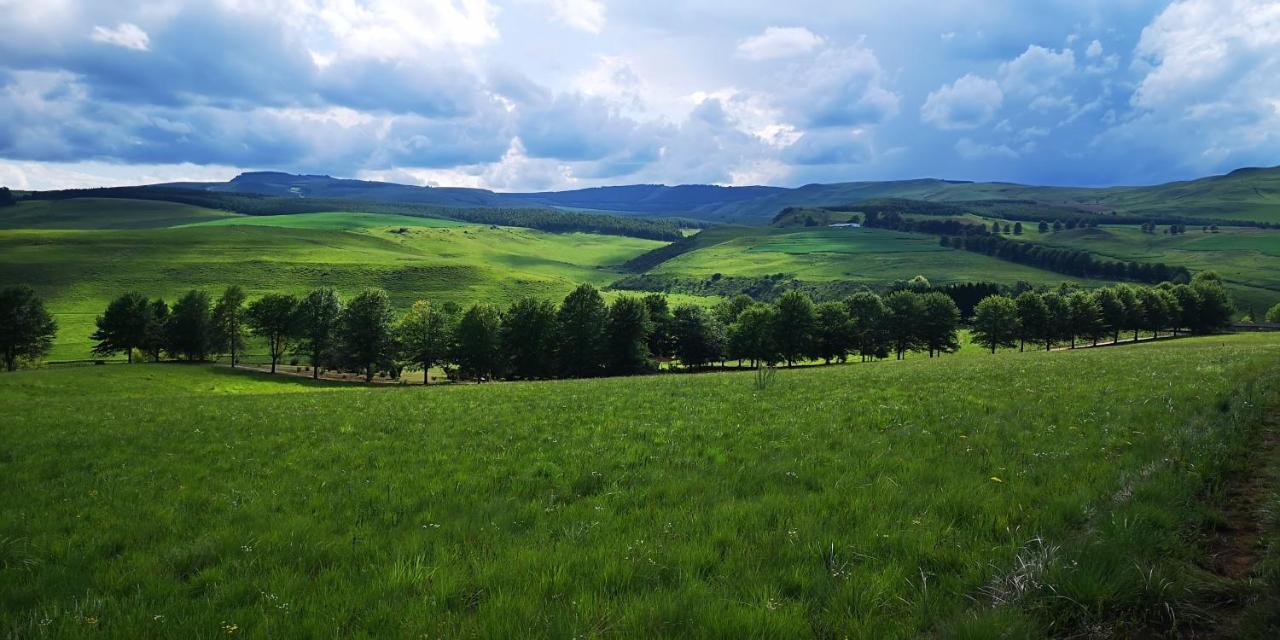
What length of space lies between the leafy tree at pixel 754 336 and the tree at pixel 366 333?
52.1m

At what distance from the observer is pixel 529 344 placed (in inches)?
3344

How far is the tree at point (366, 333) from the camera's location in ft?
277

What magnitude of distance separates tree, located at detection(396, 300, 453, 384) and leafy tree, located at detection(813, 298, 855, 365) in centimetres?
5593

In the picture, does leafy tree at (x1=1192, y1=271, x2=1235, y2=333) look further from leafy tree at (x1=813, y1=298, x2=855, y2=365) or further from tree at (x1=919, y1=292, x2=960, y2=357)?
leafy tree at (x1=813, y1=298, x2=855, y2=365)

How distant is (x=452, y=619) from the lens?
5.55m

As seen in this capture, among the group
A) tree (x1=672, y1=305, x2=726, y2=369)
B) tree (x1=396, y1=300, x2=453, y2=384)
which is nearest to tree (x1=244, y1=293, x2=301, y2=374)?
tree (x1=396, y1=300, x2=453, y2=384)

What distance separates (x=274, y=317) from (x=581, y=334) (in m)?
44.9

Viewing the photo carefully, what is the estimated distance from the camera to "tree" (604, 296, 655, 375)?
86125 millimetres

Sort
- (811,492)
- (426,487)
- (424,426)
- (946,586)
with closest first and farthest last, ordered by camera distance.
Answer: (946,586)
(811,492)
(426,487)
(424,426)

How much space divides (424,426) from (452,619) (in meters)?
12.7

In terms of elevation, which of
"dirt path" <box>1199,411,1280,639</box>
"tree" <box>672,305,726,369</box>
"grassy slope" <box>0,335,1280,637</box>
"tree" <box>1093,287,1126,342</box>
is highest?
"dirt path" <box>1199,411,1280,639</box>

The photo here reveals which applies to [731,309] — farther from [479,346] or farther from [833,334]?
[479,346]

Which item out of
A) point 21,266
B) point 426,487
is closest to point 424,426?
point 426,487

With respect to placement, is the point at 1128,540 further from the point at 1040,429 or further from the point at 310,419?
the point at 310,419
